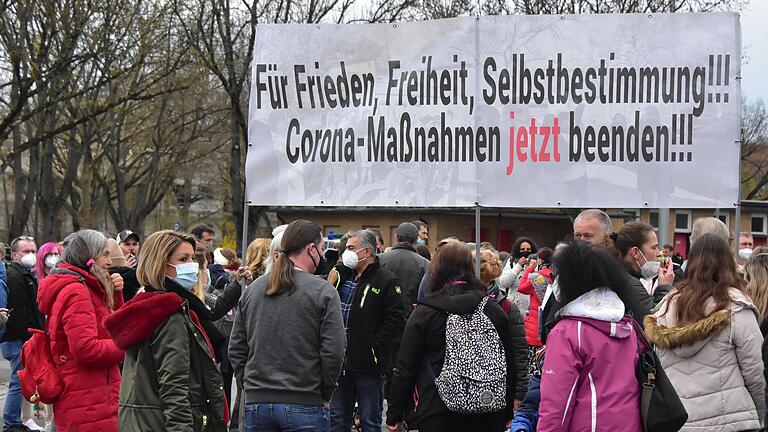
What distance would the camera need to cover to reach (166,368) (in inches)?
203

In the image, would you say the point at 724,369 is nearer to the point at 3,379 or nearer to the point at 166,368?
the point at 166,368

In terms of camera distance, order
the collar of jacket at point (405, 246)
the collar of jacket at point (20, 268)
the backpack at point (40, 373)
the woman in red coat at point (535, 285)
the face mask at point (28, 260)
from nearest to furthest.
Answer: the backpack at point (40, 373), the woman in red coat at point (535, 285), the collar of jacket at point (405, 246), the collar of jacket at point (20, 268), the face mask at point (28, 260)

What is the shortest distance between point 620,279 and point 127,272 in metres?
4.02

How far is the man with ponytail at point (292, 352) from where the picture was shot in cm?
568

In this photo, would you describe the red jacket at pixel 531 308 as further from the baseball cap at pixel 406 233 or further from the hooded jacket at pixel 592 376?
the hooded jacket at pixel 592 376

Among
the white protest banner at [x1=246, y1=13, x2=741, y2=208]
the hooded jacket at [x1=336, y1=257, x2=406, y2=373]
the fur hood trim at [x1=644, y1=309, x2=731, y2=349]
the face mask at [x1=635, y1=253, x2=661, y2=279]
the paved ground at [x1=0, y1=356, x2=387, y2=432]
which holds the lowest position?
the paved ground at [x1=0, y1=356, x2=387, y2=432]

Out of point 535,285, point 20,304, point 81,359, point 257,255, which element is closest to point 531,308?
point 535,285

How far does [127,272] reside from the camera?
7254mm

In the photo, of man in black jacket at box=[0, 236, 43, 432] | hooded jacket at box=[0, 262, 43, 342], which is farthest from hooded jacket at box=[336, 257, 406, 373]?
hooded jacket at box=[0, 262, 43, 342]

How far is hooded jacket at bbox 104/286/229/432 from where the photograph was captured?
16.9 ft

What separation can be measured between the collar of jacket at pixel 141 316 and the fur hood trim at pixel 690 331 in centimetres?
257

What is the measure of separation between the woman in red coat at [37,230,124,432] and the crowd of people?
0.01 m

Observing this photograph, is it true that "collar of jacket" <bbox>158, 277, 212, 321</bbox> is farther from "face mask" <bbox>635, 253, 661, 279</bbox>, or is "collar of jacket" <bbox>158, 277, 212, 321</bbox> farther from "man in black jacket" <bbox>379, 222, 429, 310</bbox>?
"man in black jacket" <bbox>379, 222, 429, 310</bbox>

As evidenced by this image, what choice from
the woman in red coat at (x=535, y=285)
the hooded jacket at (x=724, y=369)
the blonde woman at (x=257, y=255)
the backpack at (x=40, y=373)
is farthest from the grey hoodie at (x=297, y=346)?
the woman in red coat at (x=535, y=285)
